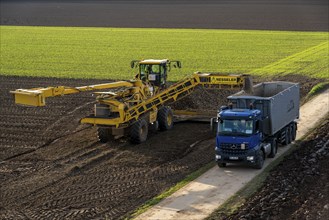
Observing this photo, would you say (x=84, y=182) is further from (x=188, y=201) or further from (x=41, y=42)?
(x=41, y=42)

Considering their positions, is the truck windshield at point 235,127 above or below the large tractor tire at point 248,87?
below

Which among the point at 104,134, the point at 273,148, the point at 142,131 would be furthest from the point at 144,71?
the point at 273,148

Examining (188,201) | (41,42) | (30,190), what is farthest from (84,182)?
(41,42)

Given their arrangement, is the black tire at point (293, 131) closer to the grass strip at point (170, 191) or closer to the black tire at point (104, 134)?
the grass strip at point (170, 191)

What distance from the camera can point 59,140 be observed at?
1368 inches

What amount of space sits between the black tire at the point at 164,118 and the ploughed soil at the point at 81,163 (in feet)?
1.25

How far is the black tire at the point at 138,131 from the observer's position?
108 ft

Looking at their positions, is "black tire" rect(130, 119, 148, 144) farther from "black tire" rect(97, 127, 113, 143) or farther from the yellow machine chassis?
"black tire" rect(97, 127, 113, 143)

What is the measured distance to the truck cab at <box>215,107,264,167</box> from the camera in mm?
28266

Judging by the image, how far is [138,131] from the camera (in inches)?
1293

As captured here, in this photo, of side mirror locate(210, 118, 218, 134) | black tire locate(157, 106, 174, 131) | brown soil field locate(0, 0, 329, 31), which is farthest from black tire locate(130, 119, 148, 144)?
brown soil field locate(0, 0, 329, 31)

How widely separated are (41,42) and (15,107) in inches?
1534

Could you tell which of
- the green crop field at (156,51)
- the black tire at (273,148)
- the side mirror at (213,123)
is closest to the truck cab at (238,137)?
the side mirror at (213,123)

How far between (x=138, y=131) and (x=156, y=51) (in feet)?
122
